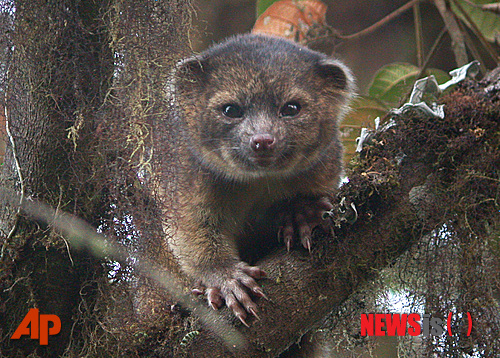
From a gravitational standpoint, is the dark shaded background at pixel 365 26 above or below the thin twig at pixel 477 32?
above

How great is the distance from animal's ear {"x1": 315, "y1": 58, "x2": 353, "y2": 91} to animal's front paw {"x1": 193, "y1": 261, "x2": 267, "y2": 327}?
47.6 inches

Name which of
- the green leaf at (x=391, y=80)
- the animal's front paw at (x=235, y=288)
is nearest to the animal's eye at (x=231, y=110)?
the animal's front paw at (x=235, y=288)

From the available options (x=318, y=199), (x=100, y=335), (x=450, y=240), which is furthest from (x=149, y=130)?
(x=450, y=240)

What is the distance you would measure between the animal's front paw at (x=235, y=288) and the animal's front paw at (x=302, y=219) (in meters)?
0.22

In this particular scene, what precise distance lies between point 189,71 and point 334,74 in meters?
0.94

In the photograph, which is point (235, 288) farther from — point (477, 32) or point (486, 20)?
point (486, 20)

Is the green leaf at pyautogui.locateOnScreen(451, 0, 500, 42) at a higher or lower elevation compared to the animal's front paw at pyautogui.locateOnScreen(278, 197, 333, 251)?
higher

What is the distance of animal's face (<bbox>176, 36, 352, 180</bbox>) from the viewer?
269 cm

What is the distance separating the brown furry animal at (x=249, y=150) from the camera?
106 inches

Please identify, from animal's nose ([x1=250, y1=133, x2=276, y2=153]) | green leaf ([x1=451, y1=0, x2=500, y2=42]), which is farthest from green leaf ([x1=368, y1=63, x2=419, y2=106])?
animal's nose ([x1=250, y1=133, x2=276, y2=153])

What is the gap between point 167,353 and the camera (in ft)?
6.96

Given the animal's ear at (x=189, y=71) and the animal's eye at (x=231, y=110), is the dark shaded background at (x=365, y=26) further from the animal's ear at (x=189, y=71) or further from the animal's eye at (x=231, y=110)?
the animal's eye at (x=231, y=110)

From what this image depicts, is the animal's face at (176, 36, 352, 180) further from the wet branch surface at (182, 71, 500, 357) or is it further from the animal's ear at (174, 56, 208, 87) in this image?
the wet branch surface at (182, 71, 500, 357)

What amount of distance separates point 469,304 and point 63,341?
5.43ft
